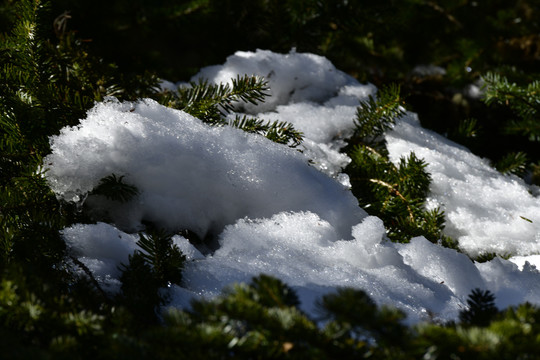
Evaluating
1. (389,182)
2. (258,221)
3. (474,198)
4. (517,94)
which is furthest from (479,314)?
(517,94)

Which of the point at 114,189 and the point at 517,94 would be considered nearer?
the point at 114,189

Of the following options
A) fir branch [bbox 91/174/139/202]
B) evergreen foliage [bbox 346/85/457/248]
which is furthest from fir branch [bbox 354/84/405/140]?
fir branch [bbox 91/174/139/202]

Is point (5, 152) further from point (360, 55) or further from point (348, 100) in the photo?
point (360, 55)

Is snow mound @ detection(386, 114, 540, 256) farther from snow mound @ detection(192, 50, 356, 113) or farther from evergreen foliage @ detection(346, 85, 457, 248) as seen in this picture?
snow mound @ detection(192, 50, 356, 113)

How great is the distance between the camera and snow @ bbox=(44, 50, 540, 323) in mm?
1183

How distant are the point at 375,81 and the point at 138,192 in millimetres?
1568

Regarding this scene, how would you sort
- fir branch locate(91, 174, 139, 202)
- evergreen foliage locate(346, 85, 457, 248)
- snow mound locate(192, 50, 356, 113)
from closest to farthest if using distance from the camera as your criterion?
fir branch locate(91, 174, 139, 202), evergreen foliage locate(346, 85, 457, 248), snow mound locate(192, 50, 356, 113)

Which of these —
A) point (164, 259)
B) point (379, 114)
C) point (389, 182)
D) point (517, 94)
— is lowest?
point (164, 259)

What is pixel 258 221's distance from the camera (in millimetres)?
1393

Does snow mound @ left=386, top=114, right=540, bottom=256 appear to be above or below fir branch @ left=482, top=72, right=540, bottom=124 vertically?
below

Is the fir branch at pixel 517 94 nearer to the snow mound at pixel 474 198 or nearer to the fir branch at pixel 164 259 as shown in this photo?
the snow mound at pixel 474 198

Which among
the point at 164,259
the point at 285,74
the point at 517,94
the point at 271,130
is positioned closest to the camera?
the point at 164,259

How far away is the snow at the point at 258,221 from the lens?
118cm

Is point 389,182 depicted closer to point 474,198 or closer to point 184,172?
point 474,198
